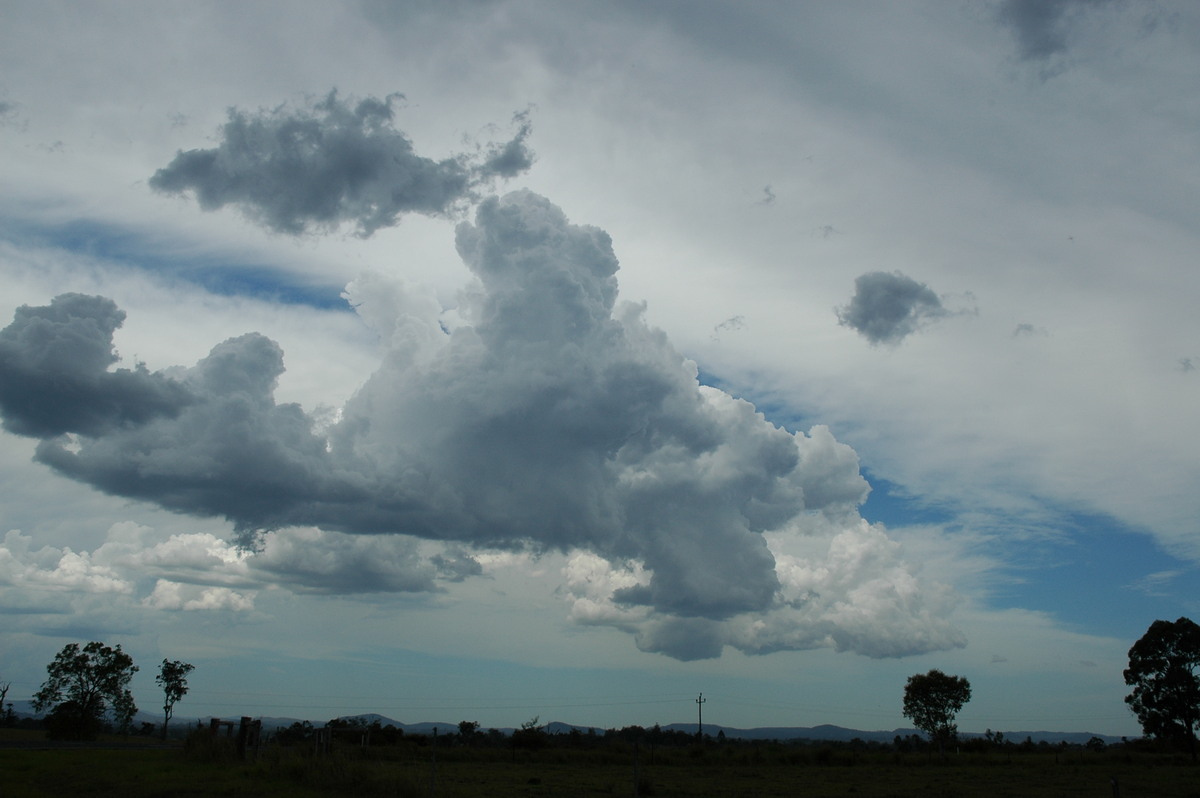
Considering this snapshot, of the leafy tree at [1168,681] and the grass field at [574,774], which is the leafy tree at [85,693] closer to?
the grass field at [574,774]

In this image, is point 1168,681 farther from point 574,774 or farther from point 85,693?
point 85,693

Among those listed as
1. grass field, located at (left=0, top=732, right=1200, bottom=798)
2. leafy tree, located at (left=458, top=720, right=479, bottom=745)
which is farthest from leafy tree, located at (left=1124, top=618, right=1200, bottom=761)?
leafy tree, located at (left=458, top=720, right=479, bottom=745)

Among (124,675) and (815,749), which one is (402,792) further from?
(124,675)

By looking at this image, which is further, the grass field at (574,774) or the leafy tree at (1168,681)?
the leafy tree at (1168,681)

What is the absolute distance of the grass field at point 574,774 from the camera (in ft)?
111

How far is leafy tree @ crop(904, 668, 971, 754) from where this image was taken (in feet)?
355

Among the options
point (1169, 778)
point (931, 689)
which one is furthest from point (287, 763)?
point (931, 689)

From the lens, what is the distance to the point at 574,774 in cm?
5844

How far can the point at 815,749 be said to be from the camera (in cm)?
8494

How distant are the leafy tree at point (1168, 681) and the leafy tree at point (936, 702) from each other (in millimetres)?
25837

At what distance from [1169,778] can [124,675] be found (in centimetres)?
10685

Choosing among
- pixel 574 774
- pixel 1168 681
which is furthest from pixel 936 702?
pixel 574 774

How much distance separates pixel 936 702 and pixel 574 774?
69790 millimetres

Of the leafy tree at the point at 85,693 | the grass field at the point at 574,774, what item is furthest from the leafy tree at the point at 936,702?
the leafy tree at the point at 85,693
